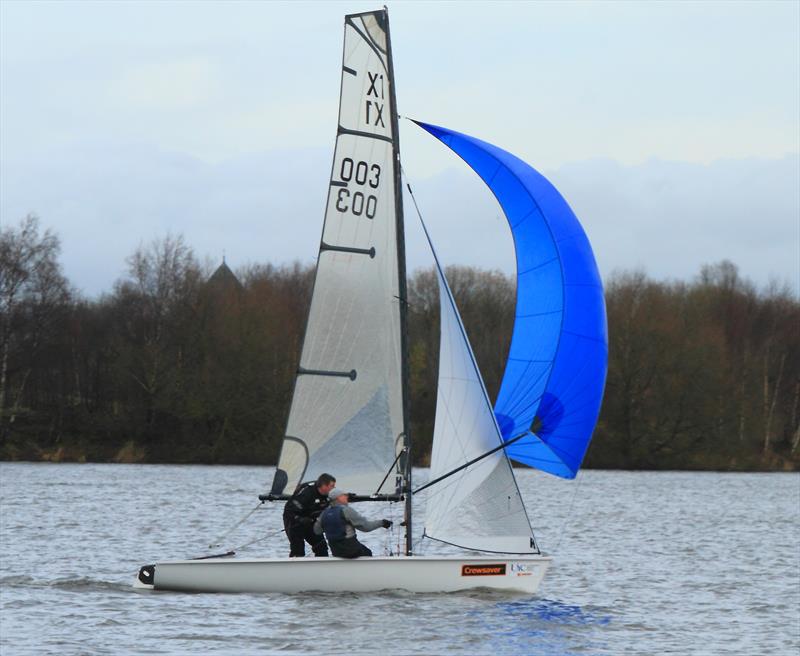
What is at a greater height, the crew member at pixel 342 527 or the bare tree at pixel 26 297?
the bare tree at pixel 26 297

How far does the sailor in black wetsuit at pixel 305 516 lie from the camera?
53.3 feet

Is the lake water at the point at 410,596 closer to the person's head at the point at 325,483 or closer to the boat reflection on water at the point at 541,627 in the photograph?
the boat reflection on water at the point at 541,627

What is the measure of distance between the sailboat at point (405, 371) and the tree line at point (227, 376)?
134 feet

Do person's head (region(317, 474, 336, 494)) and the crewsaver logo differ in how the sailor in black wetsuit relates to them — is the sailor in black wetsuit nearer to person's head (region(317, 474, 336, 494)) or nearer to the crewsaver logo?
person's head (region(317, 474, 336, 494))

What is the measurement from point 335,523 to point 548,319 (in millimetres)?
3417

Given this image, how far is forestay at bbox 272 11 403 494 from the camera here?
53.5 feet

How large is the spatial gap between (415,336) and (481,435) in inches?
2121

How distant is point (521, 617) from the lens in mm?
15836

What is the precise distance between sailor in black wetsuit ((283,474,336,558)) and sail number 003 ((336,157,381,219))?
3170 mm

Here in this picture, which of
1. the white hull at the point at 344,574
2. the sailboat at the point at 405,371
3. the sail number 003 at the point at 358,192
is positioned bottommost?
the white hull at the point at 344,574

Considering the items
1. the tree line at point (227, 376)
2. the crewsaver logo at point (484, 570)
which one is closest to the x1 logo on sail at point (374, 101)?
the crewsaver logo at point (484, 570)

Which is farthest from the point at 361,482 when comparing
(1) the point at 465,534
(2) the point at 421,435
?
(2) the point at 421,435

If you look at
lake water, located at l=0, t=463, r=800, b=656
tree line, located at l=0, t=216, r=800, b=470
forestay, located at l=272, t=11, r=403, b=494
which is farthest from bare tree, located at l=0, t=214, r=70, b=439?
forestay, located at l=272, t=11, r=403, b=494

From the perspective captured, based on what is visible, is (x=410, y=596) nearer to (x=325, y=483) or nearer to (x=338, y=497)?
(x=338, y=497)
